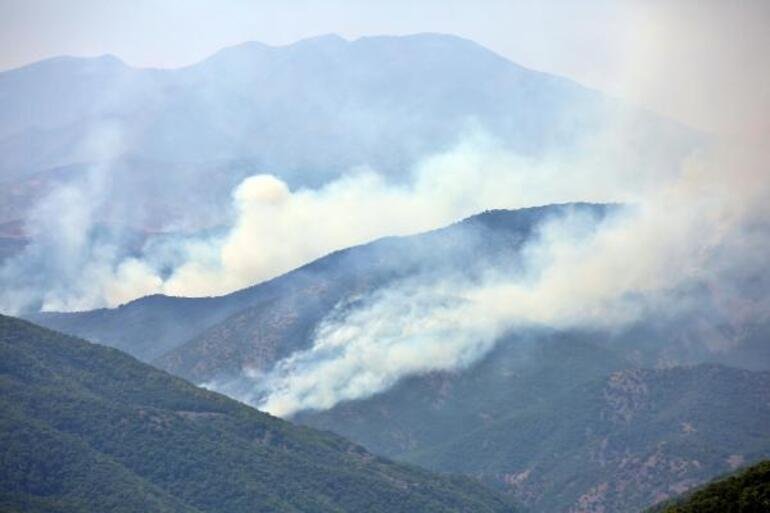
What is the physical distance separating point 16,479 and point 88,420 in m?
26.5

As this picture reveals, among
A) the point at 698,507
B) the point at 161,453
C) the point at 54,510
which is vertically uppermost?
the point at 161,453

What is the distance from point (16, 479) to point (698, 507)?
91819 millimetres

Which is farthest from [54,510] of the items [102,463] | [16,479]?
[102,463]

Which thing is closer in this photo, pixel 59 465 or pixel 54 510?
pixel 54 510

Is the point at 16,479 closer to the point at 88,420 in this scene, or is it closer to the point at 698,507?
the point at 88,420

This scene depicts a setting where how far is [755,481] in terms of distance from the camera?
111m

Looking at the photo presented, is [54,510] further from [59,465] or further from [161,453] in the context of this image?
[161,453]

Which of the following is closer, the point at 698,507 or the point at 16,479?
the point at 698,507

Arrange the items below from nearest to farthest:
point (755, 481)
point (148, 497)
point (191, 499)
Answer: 1. point (755, 481)
2. point (148, 497)
3. point (191, 499)

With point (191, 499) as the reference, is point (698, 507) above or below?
below

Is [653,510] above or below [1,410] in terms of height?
below

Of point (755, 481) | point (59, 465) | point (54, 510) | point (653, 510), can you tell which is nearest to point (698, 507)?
point (755, 481)

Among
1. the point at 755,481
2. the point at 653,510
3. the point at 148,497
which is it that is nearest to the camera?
the point at 755,481

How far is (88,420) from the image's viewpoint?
19775cm
